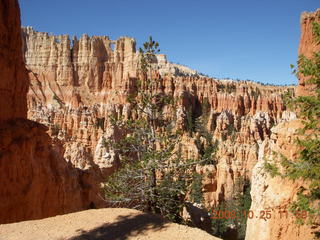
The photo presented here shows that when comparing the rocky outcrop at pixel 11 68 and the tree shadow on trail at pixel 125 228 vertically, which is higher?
the rocky outcrop at pixel 11 68

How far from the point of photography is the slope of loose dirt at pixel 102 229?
285 inches

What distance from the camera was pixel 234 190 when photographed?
105ft

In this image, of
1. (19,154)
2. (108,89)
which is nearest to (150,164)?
(19,154)

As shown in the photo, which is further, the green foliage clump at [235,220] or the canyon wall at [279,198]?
the green foliage clump at [235,220]

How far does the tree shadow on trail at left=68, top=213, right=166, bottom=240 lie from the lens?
724 cm

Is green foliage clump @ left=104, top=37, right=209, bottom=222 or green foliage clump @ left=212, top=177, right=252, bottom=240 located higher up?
green foliage clump @ left=104, top=37, right=209, bottom=222

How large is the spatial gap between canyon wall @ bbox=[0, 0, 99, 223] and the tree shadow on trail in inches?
164

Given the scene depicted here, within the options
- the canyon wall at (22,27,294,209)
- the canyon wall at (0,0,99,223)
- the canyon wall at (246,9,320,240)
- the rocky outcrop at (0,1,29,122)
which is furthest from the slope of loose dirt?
the canyon wall at (22,27,294,209)

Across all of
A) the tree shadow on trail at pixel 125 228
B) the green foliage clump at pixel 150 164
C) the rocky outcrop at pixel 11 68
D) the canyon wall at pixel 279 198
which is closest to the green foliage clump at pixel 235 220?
the canyon wall at pixel 279 198

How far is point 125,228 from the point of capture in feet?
25.2

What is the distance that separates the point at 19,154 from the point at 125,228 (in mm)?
5416

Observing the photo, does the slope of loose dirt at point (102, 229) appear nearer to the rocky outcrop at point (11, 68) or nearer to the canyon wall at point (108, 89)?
the rocky outcrop at point (11, 68)

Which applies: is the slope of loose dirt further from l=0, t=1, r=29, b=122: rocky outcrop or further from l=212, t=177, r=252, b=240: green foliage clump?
l=212, t=177, r=252, b=240: green foliage clump

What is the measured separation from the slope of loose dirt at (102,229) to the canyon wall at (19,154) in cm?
288
